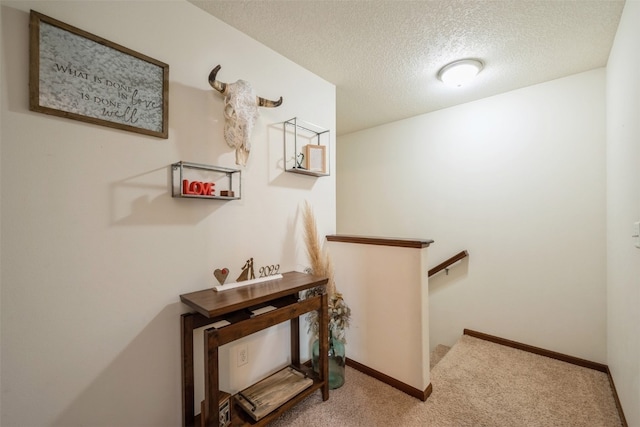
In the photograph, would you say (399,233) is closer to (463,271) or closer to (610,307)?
(463,271)

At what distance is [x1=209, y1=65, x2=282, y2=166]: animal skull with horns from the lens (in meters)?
1.43

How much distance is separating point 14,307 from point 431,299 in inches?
121

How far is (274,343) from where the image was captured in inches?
70.1

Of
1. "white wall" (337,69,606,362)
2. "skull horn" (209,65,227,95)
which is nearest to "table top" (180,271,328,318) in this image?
"skull horn" (209,65,227,95)

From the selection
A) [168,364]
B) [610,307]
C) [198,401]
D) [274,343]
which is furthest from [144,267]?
[610,307]

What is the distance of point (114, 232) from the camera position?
1154 millimetres

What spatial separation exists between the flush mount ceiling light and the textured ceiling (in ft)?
0.17

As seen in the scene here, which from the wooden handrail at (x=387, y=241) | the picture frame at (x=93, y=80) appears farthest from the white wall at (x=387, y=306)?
the picture frame at (x=93, y=80)

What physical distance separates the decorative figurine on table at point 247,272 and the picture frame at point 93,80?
0.83 m

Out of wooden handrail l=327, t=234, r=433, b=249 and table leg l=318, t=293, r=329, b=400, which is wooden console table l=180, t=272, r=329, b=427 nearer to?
table leg l=318, t=293, r=329, b=400

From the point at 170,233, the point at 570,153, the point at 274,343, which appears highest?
the point at 570,153

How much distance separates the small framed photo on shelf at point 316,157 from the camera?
1896 mm

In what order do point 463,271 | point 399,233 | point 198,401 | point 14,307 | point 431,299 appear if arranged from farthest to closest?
point 399,233 → point 431,299 → point 463,271 → point 198,401 → point 14,307

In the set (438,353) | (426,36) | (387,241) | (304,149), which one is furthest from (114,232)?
(438,353)
